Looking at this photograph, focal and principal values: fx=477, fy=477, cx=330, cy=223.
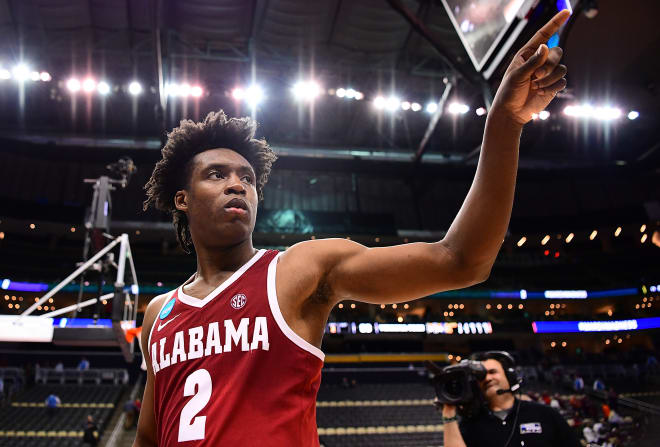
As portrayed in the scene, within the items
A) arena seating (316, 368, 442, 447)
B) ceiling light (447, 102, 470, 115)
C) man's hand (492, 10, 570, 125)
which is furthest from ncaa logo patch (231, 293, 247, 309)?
ceiling light (447, 102, 470, 115)

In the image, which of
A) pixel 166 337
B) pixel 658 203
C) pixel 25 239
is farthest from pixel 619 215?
pixel 25 239

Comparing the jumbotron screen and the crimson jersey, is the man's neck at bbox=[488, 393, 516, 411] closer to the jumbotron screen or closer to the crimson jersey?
the crimson jersey

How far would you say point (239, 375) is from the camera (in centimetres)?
130

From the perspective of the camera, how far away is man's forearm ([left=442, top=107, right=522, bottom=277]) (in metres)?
1.15

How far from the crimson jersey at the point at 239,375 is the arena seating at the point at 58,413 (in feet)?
41.8

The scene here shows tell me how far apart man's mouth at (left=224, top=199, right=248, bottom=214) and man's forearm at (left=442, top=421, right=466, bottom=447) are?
2.03 meters

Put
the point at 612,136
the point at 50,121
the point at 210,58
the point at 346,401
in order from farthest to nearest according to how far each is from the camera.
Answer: the point at 612,136
the point at 50,121
the point at 346,401
the point at 210,58

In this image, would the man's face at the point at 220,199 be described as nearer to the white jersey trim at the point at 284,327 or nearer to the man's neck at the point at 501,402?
the white jersey trim at the point at 284,327

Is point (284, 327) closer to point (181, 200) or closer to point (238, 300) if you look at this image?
point (238, 300)

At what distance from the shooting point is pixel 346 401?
18297 millimetres

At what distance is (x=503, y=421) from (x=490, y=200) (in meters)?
2.50

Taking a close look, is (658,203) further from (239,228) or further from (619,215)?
(239,228)

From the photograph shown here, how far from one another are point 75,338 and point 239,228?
156 inches

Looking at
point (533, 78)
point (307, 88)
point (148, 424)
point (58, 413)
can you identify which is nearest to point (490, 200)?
point (533, 78)
